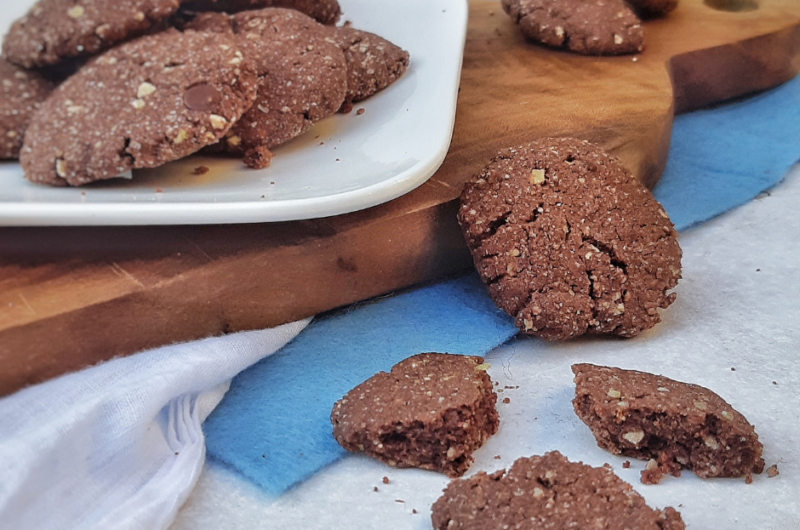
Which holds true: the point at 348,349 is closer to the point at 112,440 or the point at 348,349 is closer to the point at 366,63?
the point at 112,440

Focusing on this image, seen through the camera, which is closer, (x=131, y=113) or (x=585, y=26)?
(x=131, y=113)

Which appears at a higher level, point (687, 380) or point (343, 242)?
point (343, 242)

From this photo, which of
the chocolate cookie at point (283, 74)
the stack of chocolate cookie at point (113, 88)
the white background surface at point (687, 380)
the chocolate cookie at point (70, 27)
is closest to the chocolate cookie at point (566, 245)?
the white background surface at point (687, 380)

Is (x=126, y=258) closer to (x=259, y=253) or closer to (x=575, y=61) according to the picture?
(x=259, y=253)

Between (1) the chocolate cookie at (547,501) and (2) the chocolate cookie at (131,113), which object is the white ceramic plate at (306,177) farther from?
(1) the chocolate cookie at (547,501)

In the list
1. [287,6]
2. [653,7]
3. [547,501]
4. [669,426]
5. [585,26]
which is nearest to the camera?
[547,501]

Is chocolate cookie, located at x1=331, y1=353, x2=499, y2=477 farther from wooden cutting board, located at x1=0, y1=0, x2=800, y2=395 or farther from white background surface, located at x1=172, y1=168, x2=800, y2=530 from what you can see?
wooden cutting board, located at x1=0, y1=0, x2=800, y2=395

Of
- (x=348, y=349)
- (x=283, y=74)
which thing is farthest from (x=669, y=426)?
(x=283, y=74)

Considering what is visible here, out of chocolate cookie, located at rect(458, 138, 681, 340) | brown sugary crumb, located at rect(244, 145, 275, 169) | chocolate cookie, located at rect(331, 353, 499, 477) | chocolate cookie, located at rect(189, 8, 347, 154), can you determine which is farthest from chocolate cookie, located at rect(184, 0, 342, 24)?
chocolate cookie, located at rect(331, 353, 499, 477)
